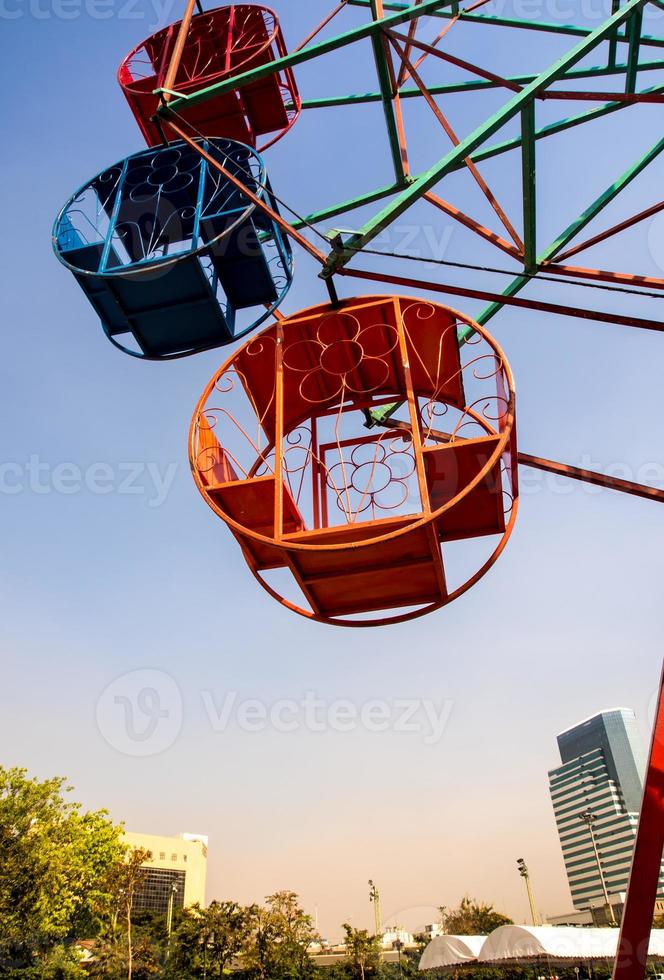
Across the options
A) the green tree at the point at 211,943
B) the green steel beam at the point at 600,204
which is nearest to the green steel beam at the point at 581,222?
the green steel beam at the point at 600,204

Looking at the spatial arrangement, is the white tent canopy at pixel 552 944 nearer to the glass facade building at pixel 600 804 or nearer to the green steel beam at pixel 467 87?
the green steel beam at pixel 467 87

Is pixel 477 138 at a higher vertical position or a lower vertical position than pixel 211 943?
higher

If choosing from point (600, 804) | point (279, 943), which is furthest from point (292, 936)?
point (600, 804)

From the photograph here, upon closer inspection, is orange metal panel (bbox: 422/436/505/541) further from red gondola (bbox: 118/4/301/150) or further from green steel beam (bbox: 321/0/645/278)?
red gondola (bbox: 118/4/301/150)

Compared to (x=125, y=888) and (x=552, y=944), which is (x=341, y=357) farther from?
(x=125, y=888)

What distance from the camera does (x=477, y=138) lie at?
6770 millimetres

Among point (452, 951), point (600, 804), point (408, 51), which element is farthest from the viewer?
point (600, 804)

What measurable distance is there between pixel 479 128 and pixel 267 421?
13.5 ft

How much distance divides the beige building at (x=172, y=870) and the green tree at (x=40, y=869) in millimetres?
45229

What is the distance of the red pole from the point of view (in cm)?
559

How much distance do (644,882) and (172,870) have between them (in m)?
80.2

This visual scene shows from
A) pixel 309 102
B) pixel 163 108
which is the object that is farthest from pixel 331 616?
pixel 309 102

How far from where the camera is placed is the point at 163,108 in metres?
8.11

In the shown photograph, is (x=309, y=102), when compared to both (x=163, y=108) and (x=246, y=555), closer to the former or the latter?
(x=163, y=108)
